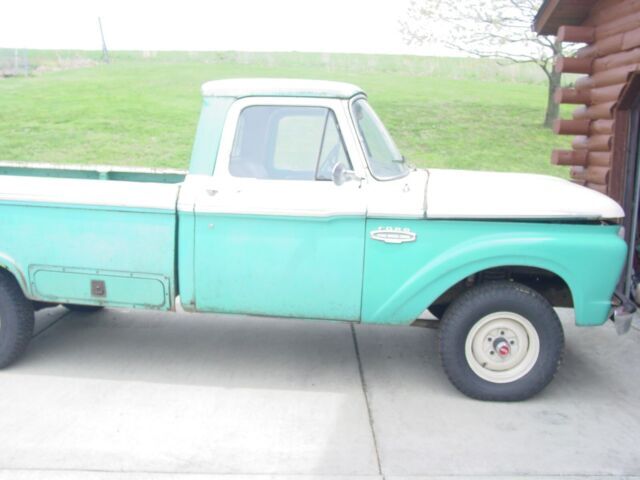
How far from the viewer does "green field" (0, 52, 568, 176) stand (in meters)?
16.5

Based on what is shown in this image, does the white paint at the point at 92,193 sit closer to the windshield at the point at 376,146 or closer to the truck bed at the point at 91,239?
the truck bed at the point at 91,239

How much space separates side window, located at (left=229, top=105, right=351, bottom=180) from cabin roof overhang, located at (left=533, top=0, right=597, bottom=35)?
433 cm

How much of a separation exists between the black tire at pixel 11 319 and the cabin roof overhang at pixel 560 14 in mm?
6227

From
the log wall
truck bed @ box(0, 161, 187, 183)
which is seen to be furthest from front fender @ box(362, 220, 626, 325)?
the log wall

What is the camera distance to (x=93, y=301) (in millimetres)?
4859

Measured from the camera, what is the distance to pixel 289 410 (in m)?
4.46

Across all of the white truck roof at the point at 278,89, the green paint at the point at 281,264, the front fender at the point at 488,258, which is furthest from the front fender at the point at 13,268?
the front fender at the point at 488,258

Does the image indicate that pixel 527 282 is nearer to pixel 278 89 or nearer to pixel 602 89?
pixel 278 89

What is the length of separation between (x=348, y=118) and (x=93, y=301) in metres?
2.14

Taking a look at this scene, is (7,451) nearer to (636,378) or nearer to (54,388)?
(54,388)

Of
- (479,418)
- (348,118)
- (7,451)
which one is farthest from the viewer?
(348,118)

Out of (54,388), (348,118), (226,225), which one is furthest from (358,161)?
(54,388)

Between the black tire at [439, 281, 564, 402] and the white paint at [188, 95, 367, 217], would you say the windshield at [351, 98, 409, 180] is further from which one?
the black tire at [439, 281, 564, 402]

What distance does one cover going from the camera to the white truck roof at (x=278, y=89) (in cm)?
474
